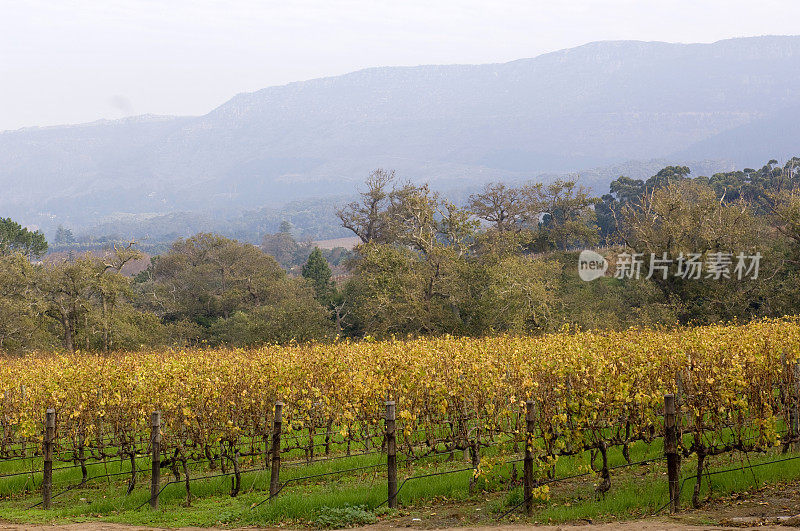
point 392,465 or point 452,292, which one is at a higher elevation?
point 452,292

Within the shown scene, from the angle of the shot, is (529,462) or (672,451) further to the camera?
(529,462)

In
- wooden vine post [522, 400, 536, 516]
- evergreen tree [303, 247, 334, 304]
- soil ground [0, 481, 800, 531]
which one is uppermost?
evergreen tree [303, 247, 334, 304]

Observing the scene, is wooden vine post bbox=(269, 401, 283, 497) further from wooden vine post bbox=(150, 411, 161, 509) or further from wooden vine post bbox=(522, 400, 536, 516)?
wooden vine post bbox=(522, 400, 536, 516)

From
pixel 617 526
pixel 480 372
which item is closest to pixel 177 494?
pixel 480 372

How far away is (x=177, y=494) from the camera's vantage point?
14750 mm

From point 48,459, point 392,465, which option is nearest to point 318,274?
point 48,459

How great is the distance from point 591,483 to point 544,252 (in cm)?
6144

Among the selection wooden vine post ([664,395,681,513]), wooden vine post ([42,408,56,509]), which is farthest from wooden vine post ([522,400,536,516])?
wooden vine post ([42,408,56,509])

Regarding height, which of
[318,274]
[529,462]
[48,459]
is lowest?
[48,459]

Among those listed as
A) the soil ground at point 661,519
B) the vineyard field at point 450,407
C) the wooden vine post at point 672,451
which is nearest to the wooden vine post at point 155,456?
the vineyard field at point 450,407

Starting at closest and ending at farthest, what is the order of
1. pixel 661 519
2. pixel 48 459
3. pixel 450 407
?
pixel 661 519, pixel 48 459, pixel 450 407

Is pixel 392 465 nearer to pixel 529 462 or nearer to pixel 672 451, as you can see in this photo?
pixel 529 462

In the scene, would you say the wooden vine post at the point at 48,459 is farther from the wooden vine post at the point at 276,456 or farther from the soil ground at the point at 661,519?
the wooden vine post at the point at 276,456

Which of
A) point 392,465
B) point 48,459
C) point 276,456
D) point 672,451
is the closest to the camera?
point 672,451
